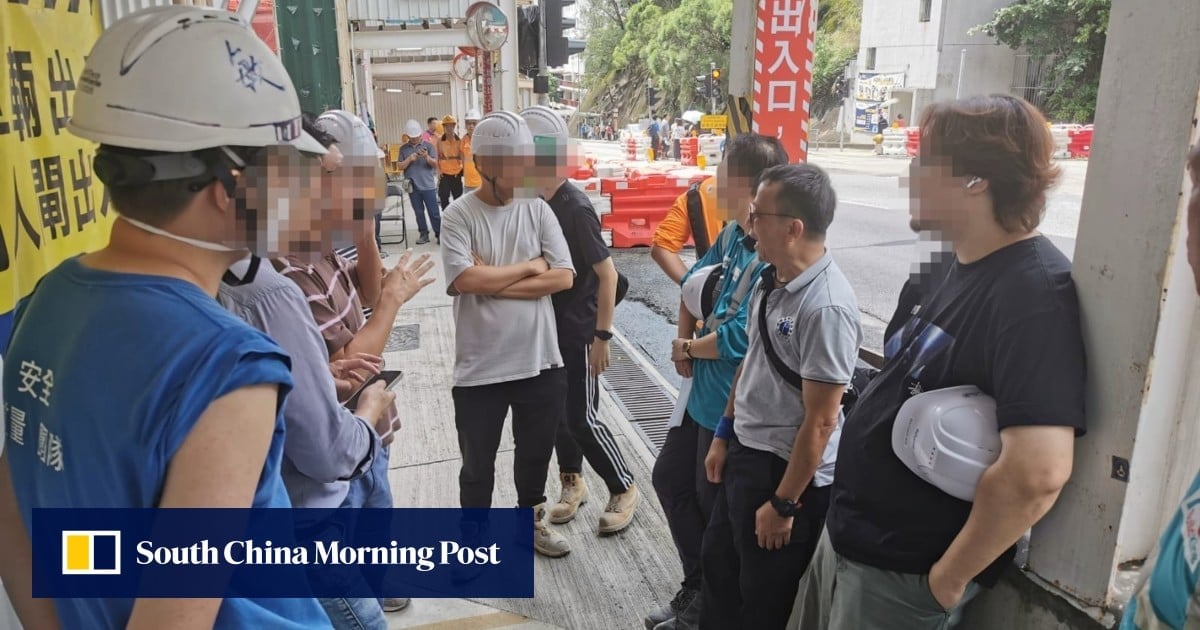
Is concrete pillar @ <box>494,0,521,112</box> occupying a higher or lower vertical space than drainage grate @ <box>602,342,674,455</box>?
higher

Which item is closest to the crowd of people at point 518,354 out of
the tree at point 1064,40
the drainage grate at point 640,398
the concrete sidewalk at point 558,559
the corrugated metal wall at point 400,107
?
the concrete sidewalk at point 558,559

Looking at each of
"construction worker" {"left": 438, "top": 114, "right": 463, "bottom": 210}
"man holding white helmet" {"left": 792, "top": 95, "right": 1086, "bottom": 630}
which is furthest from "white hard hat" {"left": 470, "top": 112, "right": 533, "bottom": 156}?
"construction worker" {"left": 438, "top": 114, "right": 463, "bottom": 210}

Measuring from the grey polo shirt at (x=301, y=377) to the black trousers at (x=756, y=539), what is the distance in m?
1.22

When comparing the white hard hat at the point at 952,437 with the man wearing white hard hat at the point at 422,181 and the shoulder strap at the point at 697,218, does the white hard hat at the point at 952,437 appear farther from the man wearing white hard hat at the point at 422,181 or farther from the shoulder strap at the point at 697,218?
the man wearing white hard hat at the point at 422,181

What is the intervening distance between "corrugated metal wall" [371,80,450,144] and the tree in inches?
937

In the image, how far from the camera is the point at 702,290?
2.94m

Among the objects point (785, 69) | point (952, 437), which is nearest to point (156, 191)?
point (952, 437)

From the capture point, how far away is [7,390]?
1.14 metres

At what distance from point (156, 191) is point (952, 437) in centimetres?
152

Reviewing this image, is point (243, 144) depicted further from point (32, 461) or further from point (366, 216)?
point (366, 216)

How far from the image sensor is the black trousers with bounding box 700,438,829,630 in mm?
2303

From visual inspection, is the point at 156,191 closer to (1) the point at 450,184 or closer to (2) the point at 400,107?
(1) the point at 450,184

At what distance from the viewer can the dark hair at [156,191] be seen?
41.4 inches

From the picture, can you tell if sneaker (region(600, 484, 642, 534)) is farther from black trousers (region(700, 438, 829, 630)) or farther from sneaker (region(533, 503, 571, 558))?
black trousers (region(700, 438, 829, 630))
